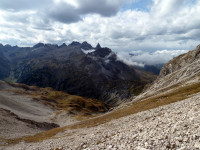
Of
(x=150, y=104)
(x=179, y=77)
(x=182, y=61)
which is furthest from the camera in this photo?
(x=182, y=61)

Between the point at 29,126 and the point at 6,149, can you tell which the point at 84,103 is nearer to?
the point at 29,126

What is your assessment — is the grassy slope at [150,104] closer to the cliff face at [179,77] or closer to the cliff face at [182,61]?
the cliff face at [179,77]

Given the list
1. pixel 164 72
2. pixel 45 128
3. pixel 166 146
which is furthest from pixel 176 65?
pixel 166 146

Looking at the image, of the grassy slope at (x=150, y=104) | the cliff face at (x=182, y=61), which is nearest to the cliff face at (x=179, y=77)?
the cliff face at (x=182, y=61)

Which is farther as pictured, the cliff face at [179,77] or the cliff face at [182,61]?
the cliff face at [182,61]

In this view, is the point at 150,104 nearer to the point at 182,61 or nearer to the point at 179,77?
the point at 179,77

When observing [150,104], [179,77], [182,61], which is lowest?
[150,104]

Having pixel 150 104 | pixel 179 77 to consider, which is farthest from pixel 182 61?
pixel 150 104

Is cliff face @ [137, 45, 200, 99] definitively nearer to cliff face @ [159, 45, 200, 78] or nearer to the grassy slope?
cliff face @ [159, 45, 200, 78]

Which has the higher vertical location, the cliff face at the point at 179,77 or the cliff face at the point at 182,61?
the cliff face at the point at 182,61

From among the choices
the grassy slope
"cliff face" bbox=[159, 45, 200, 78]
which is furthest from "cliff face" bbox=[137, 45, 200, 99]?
the grassy slope

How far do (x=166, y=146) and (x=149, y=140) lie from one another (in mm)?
1924

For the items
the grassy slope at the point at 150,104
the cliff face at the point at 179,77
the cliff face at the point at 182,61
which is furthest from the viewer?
the cliff face at the point at 182,61

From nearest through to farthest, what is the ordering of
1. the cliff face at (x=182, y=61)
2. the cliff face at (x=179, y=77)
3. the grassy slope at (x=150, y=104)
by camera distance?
the grassy slope at (x=150, y=104), the cliff face at (x=179, y=77), the cliff face at (x=182, y=61)
